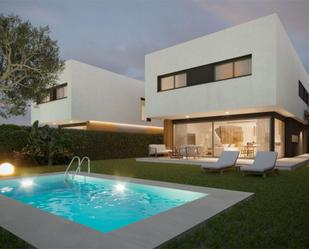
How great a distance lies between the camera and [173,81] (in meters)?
18.5

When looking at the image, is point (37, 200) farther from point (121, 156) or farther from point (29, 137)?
point (121, 156)

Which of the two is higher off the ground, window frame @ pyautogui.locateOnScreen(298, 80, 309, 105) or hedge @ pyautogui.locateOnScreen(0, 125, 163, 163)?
window frame @ pyautogui.locateOnScreen(298, 80, 309, 105)

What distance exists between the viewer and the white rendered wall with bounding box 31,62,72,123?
70.2 ft

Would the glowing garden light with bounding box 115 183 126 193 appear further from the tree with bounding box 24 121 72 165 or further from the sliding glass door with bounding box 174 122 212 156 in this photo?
the sliding glass door with bounding box 174 122 212 156

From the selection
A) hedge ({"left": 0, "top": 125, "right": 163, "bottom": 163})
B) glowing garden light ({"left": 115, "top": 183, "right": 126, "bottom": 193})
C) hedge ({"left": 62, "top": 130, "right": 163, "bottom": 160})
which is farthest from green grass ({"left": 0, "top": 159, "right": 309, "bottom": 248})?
hedge ({"left": 62, "top": 130, "right": 163, "bottom": 160})

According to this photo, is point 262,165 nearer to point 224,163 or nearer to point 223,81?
point 224,163

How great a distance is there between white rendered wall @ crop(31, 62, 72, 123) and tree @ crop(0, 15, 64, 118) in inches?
179

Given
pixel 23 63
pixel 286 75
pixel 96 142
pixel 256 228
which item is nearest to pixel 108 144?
pixel 96 142

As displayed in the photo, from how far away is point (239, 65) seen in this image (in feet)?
49.7

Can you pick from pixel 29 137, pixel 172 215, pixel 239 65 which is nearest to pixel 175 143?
pixel 239 65

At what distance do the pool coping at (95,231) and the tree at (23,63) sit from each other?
11.3 metres

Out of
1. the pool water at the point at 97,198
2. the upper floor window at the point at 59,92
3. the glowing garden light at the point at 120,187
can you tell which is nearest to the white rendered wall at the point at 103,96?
the upper floor window at the point at 59,92

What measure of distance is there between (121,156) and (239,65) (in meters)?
11.3

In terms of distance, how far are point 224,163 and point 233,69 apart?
683 cm
